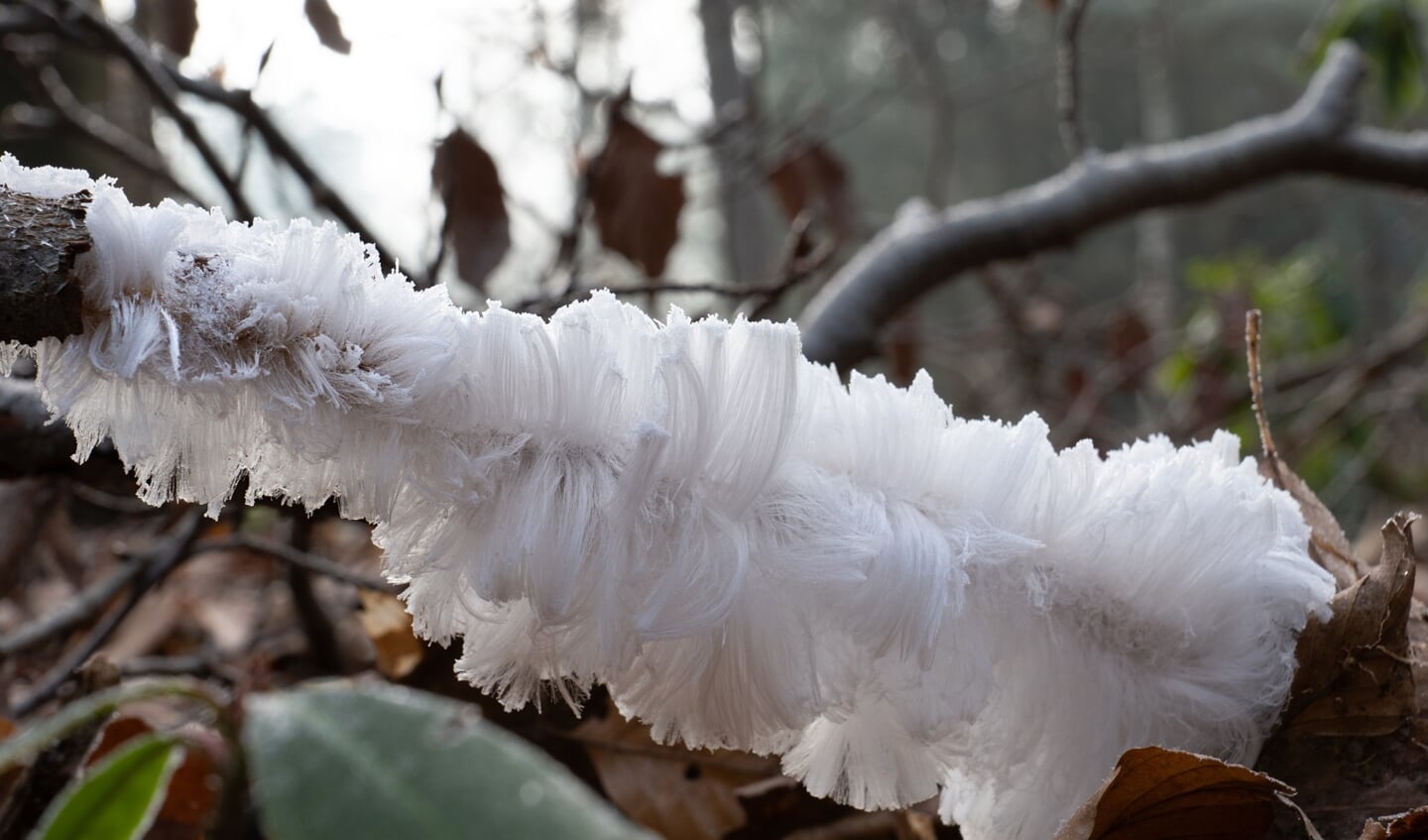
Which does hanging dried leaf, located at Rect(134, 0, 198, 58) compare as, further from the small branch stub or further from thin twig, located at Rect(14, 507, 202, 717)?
A: the small branch stub

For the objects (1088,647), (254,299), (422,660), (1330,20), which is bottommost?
(422,660)

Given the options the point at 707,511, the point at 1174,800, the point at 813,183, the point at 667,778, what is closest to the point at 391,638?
the point at 667,778

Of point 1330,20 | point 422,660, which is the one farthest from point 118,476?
point 1330,20

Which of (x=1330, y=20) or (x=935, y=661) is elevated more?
(x=1330, y=20)

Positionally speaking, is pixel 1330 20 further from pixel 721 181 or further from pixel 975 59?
pixel 975 59

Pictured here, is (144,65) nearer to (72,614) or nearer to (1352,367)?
(72,614)

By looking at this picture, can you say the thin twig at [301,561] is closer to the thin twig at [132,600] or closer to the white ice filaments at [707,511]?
the thin twig at [132,600]
